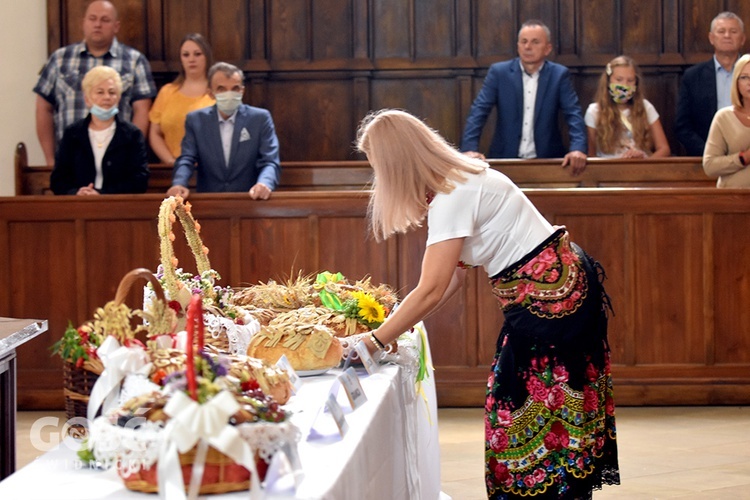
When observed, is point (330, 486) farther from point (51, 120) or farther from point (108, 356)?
point (51, 120)

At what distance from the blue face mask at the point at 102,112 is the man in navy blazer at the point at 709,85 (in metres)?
4.17

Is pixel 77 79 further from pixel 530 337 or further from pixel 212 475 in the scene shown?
pixel 212 475

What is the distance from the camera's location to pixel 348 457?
7.66 feet

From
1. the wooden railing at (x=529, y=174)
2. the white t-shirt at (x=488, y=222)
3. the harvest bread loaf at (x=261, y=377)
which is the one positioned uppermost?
the wooden railing at (x=529, y=174)

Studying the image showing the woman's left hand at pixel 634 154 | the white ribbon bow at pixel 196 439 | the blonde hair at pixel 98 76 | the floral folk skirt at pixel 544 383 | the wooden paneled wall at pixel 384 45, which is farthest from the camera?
the wooden paneled wall at pixel 384 45

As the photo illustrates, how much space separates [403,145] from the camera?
129 inches

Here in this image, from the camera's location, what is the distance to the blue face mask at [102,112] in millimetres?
6844

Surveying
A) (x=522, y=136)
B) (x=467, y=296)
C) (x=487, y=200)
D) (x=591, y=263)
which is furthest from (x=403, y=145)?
(x=522, y=136)

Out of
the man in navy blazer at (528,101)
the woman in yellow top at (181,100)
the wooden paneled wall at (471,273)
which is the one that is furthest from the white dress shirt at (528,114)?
the woman in yellow top at (181,100)

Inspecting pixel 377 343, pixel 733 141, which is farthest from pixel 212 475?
pixel 733 141

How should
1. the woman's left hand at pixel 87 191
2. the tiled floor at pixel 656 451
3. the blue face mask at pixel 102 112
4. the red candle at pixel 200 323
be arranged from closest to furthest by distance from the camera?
the red candle at pixel 200 323, the tiled floor at pixel 656 451, the woman's left hand at pixel 87 191, the blue face mask at pixel 102 112

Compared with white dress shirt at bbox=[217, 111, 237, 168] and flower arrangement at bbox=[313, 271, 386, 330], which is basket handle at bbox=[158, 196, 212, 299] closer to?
Result: flower arrangement at bbox=[313, 271, 386, 330]

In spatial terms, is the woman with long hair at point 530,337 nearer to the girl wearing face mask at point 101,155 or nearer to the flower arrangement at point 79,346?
the flower arrangement at point 79,346

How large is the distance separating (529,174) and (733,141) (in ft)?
4.28
